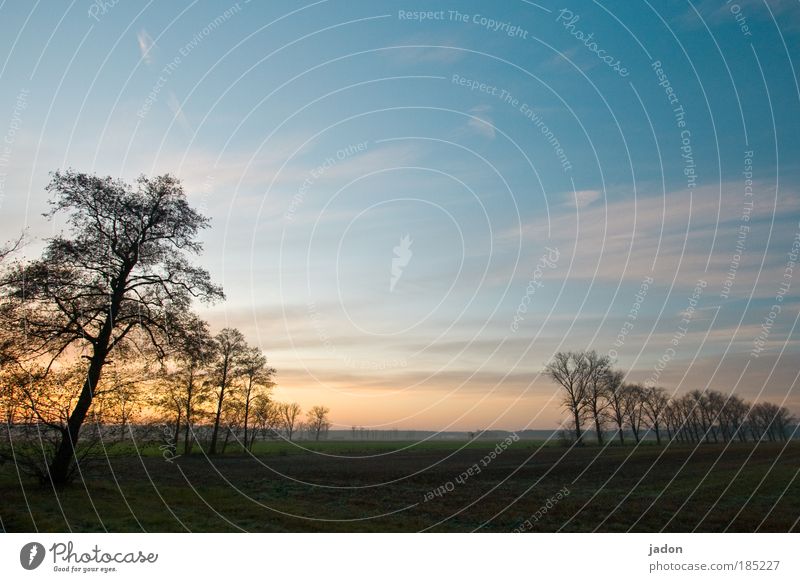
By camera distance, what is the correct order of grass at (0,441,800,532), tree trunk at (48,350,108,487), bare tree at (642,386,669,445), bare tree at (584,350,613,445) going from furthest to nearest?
bare tree at (642,386,669,445) < bare tree at (584,350,613,445) < tree trunk at (48,350,108,487) < grass at (0,441,800,532)

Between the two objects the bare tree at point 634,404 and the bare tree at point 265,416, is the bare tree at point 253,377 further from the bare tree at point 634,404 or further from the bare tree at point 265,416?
the bare tree at point 634,404

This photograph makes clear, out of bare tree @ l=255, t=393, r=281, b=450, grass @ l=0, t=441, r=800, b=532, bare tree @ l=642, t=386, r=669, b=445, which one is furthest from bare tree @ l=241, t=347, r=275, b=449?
bare tree @ l=642, t=386, r=669, b=445

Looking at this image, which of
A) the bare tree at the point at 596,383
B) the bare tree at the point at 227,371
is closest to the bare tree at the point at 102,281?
the bare tree at the point at 227,371

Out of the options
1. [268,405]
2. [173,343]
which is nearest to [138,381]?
[173,343]

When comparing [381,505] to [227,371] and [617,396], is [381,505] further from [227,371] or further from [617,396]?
[617,396]

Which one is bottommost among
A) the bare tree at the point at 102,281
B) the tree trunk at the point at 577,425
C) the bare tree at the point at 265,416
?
the tree trunk at the point at 577,425

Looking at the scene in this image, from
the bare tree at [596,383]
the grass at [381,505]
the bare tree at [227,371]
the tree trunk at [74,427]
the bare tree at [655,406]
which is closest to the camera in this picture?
the grass at [381,505]

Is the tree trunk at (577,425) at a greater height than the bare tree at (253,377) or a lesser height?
lesser

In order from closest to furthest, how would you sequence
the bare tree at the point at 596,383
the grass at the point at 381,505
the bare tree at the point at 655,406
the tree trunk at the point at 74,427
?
the grass at the point at 381,505
the tree trunk at the point at 74,427
the bare tree at the point at 596,383
the bare tree at the point at 655,406

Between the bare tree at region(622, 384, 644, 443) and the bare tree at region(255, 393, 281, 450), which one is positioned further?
the bare tree at region(622, 384, 644, 443)

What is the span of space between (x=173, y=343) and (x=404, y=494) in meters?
13.7

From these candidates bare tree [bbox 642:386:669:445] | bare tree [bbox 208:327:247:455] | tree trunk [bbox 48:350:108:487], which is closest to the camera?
tree trunk [bbox 48:350:108:487]

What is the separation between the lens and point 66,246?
21.1 meters

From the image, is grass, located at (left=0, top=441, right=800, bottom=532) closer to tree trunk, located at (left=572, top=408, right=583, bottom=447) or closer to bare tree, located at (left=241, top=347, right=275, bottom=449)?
bare tree, located at (left=241, top=347, right=275, bottom=449)
